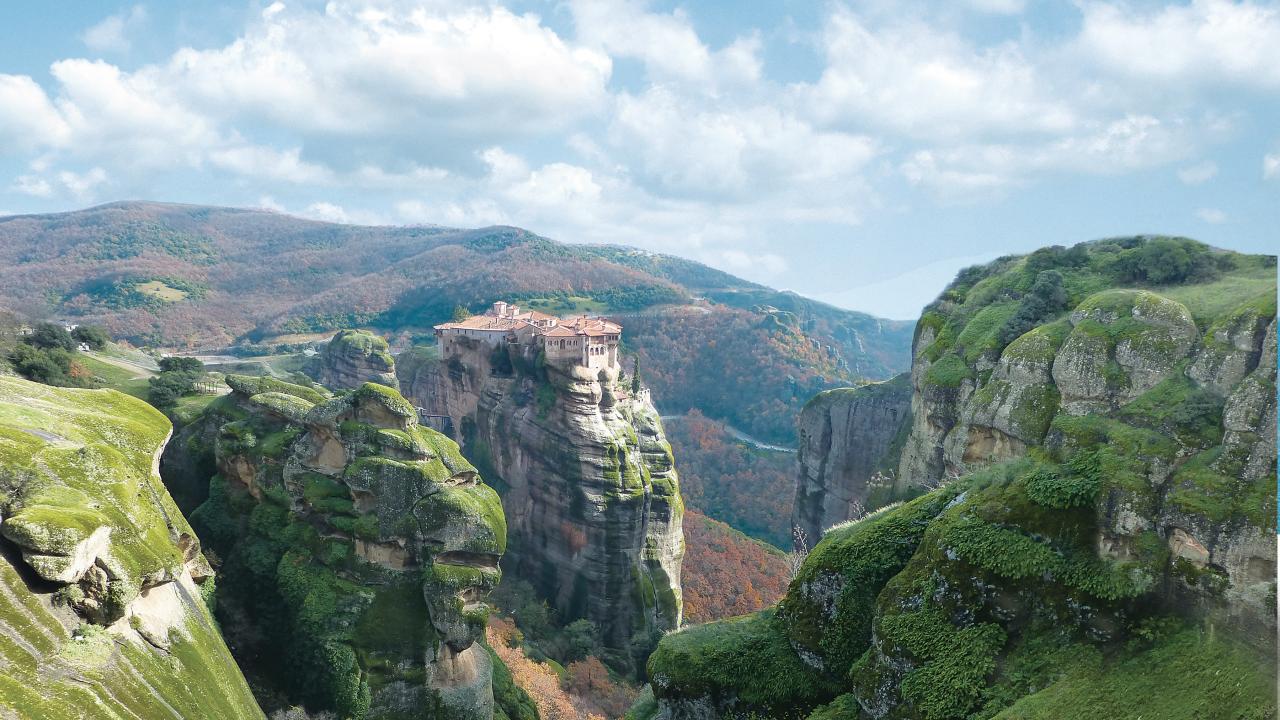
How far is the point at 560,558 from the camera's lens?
40188mm

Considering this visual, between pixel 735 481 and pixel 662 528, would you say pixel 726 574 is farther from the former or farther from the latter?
pixel 735 481

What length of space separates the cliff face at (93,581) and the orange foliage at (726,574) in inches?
1284

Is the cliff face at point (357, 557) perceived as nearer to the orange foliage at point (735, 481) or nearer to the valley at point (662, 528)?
the valley at point (662, 528)

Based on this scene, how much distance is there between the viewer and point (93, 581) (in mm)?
13367

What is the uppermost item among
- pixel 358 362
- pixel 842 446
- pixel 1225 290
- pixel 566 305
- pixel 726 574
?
pixel 1225 290

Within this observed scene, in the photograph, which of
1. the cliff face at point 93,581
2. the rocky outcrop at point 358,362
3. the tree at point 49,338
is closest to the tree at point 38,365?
the tree at point 49,338

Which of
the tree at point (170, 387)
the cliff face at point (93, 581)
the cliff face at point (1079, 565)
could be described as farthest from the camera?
the tree at point (170, 387)

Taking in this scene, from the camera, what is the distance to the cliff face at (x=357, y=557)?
22.0 metres

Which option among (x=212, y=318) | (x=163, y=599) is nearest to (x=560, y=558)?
(x=163, y=599)

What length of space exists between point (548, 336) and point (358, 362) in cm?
2495

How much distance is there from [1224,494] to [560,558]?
113ft

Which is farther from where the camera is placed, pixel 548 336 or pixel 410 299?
pixel 410 299

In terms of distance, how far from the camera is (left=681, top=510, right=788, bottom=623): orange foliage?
4603 centimetres

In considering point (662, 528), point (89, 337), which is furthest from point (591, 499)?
point (89, 337)
